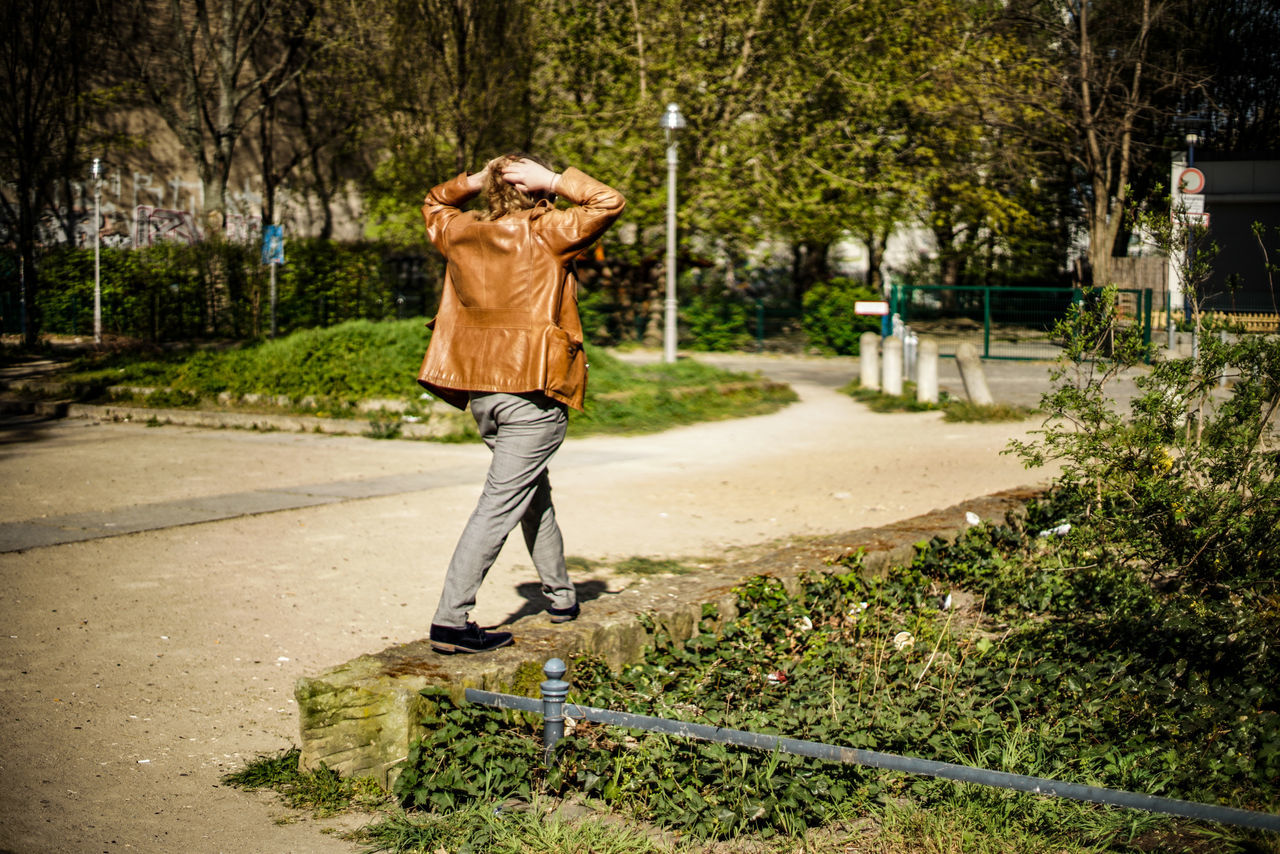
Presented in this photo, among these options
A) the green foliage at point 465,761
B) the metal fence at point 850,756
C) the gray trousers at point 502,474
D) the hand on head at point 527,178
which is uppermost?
the hand on head at point 527,178

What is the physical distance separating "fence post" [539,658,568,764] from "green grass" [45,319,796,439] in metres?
9.89

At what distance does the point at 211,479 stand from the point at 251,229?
23839 millimetres

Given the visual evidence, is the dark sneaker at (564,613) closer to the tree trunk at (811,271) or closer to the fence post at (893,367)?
the fence post at (893,367)

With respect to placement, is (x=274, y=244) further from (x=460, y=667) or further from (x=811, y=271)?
(x=811, y=271)

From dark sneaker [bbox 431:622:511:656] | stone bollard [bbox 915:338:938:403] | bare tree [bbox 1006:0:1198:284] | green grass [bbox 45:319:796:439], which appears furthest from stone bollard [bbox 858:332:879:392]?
dark sneaker [bbox 431:622:511:656]

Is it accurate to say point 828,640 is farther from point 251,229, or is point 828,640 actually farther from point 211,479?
point 251,229

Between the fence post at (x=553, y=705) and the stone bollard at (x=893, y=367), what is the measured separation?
47.5 ft

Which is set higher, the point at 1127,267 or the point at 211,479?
the point at 1127,267

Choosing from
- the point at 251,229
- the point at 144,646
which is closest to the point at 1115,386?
the point at 144,646

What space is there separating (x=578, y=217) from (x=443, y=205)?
0.65 meters

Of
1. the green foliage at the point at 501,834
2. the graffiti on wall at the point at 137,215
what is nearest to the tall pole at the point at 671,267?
the graffiti on wall at the point at 137,215

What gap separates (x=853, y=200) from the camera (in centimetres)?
3103

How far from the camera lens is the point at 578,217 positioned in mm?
4414

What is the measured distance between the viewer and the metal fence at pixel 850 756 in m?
2.78
